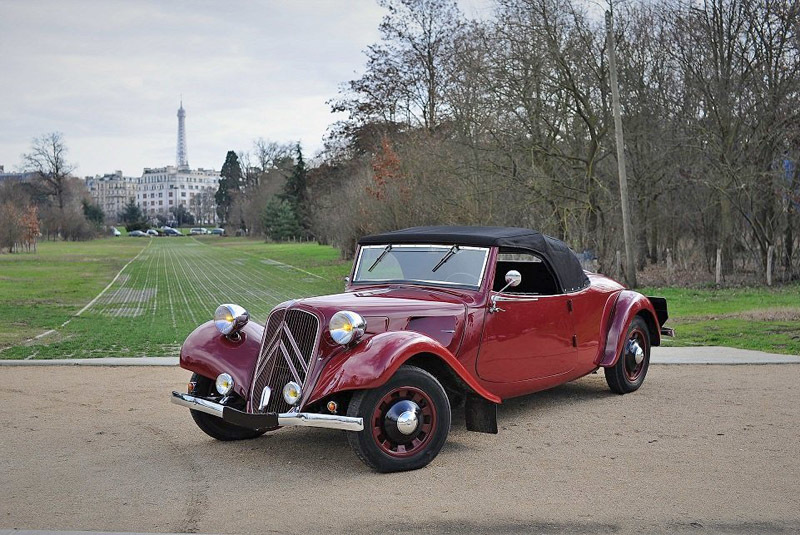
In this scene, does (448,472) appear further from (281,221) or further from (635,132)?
(281,221)

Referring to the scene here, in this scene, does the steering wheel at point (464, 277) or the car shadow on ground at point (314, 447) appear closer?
the car shadow on ground at point (314, 447)

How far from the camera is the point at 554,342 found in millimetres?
7941

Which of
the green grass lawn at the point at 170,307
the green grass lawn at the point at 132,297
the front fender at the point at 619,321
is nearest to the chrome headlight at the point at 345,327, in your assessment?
the front fender at the point at 619,321

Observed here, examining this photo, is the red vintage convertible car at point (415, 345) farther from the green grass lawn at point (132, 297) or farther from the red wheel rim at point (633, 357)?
the green grass lawn at point (132, 297)

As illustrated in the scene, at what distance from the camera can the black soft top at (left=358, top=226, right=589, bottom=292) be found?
24.7ft

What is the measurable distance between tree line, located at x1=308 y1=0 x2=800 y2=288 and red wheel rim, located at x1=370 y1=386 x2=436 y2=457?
64.5ft

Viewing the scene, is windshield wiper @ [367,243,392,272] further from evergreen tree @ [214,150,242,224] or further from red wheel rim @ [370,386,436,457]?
evergreen tree @ [214,150,242,224]

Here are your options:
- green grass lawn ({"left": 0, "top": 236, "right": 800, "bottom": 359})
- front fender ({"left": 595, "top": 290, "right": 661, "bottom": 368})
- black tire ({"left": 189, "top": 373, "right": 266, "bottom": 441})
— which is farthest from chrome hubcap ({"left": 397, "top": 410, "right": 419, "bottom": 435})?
green grass lawn ({"left": 0, "top": 236, "right": 800, "bottom": 359})

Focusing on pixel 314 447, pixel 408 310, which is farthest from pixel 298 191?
pixel 408 310

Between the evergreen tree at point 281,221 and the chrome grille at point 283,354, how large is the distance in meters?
78.1

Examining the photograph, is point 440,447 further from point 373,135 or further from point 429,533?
point 373,135

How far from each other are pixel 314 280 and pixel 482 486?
27608 mm

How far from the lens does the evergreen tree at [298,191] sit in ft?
273

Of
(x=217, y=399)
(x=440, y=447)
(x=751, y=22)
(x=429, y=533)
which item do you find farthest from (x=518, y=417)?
(x=751, y=22)
